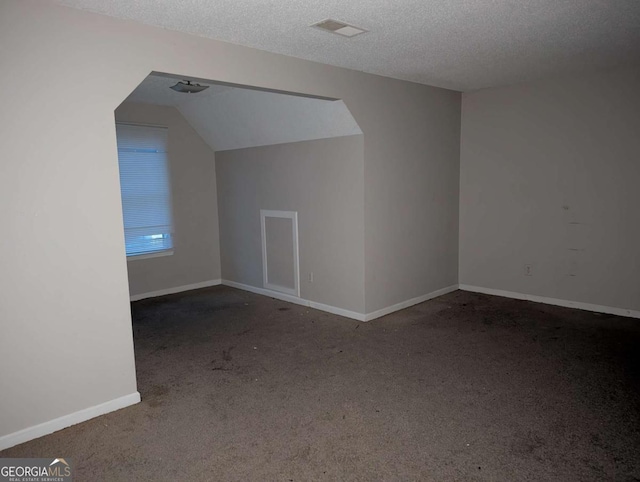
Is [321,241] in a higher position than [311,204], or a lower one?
lower

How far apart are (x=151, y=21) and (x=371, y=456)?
110 inches

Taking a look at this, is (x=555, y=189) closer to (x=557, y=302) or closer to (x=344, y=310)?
(x=557, y=302)

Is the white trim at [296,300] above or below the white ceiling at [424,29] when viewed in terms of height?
below

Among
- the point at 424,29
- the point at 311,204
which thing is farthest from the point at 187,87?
the point at 424,29

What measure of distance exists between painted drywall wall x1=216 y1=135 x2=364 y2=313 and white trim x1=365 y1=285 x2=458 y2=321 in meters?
0.16

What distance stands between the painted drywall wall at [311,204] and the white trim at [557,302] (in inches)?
72.9

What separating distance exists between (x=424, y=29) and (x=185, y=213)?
396cm

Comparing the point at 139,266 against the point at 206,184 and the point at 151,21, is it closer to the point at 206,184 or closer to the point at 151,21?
the point at 206,184

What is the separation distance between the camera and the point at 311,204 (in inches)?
197

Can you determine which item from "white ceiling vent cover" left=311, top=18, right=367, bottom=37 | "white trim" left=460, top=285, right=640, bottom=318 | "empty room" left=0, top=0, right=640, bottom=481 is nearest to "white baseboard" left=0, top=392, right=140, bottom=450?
"empty room" left=0, top=0, right=640, bottom=481

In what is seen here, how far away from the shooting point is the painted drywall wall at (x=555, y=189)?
4.53 m

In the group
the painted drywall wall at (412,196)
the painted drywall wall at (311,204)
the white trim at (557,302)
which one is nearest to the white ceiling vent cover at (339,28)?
the painted drywall wall at (412,196)

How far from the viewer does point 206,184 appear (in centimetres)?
621

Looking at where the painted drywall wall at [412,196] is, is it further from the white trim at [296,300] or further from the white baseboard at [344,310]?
the white trim at [296,300]
